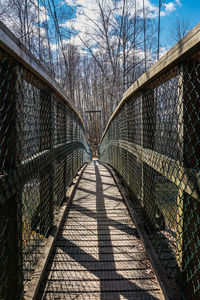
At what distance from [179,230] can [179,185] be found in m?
0.26

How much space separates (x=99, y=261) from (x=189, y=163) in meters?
1.16

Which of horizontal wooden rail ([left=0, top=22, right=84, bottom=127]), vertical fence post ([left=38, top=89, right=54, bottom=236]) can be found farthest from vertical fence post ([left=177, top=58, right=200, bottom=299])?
vertical fence post ([left=38, top=89, right=54, bottom=236])

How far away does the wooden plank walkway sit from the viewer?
177 centimetres

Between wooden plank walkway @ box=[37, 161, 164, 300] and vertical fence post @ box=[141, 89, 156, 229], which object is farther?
vertical fence post @ box=[141, 89, 156, 229]

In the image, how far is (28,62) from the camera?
156 cm

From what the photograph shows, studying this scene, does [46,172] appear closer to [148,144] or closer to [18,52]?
A: [148,144]

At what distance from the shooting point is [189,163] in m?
1.44

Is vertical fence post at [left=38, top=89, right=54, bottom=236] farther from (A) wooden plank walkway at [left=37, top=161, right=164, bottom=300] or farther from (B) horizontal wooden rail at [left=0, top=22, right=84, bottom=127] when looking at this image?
(B) horizontal wooden rail at [left=0, top=22, right=84, bottom=127]

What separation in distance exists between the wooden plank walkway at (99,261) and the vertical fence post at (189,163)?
1.20 feet

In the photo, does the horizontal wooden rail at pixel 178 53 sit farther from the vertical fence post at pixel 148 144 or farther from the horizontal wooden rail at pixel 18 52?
the horizontal wooden rail at pixel 18 52

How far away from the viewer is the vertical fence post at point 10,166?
1343 mm

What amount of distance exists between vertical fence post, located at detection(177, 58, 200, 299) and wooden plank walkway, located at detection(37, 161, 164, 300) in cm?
37

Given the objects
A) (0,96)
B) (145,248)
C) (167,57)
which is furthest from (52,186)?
(167,57)

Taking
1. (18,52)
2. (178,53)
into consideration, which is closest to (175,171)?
(178,53)
